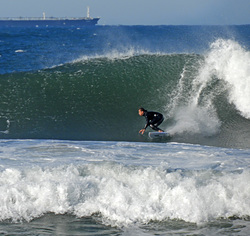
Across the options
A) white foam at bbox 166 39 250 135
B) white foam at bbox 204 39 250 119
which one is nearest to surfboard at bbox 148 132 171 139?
white foam at bbox 166 39 250 135

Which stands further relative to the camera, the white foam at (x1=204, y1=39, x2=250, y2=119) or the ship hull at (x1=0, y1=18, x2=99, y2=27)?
the ship hull at (x1=0, y1=18, x2=99, y2=27)

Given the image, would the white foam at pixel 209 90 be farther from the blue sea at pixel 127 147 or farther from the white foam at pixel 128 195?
the white foam at pixel 128 195

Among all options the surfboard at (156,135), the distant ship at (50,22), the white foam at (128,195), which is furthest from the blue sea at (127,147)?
the distant ship at (50,22)

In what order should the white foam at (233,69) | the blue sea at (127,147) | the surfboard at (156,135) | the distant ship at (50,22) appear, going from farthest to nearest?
1. the distant ship at (50,22)
2. the white foam at (233,69)
3. the surfboard at (156,135)
4. the blue sea at (127,147)

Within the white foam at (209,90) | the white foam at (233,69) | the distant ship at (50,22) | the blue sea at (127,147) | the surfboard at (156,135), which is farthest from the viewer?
the distant ship at (50,22)

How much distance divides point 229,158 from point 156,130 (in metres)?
3.10

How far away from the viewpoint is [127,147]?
9742 mm

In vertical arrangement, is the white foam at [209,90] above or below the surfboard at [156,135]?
above

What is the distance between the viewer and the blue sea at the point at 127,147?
20.5 ft

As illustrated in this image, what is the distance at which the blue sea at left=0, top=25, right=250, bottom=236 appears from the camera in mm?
6236

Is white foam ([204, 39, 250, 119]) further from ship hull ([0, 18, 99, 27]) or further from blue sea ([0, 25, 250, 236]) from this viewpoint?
ship hull ([0, 18, 99, 27])

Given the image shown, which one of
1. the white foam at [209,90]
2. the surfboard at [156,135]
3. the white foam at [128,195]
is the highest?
the white foam at [209,90]

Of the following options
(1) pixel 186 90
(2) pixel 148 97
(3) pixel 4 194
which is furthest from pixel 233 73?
(3) pixel 4 194

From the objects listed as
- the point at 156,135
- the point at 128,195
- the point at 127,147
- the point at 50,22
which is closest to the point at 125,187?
the point at 128,195
